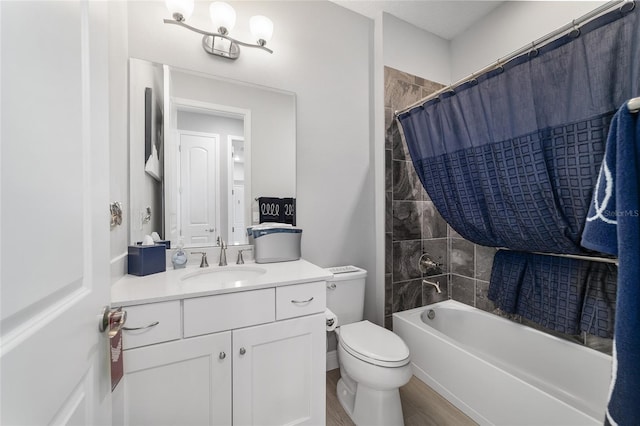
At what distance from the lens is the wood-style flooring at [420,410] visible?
4.76 feet

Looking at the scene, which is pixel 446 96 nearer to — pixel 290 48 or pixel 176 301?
pixel 290 48

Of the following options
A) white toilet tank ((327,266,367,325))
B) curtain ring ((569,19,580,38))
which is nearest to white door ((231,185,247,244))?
white toilet tank ((327,266,367,325))

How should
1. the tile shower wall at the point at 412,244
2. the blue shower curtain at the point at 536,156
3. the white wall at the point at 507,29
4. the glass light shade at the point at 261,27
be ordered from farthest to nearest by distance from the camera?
the tile shower wall at the point at 412,244
the white wall at the point at 507,29
the glass light shade at the point at 261,27
the blue shower curtain at the point at 536,156

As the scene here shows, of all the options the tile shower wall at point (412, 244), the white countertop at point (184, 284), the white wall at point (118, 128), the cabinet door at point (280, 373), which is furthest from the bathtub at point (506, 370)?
the white wall at point (118, 128)

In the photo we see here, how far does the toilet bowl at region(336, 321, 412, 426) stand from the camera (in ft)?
4.28

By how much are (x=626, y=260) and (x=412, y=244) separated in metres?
1.48

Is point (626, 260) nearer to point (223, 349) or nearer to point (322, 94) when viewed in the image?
point (223, 349)

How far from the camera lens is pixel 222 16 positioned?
56.6 inches

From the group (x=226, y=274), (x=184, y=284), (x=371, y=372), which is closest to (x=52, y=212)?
(x=184, y=284)

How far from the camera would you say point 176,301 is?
1000 millimetres

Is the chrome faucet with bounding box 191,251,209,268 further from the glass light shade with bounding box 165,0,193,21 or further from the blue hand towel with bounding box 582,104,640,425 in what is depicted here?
the blue hand towel with bounding box 582,104,640,425

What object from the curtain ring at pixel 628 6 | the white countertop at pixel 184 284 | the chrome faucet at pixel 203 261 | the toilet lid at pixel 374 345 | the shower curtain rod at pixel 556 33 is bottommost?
the toilet lid at pixel 374 345

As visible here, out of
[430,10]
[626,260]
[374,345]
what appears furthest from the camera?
Answer: [430,10]

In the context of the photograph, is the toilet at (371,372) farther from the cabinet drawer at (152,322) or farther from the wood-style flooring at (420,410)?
the cabinet drawer at (152,322)
